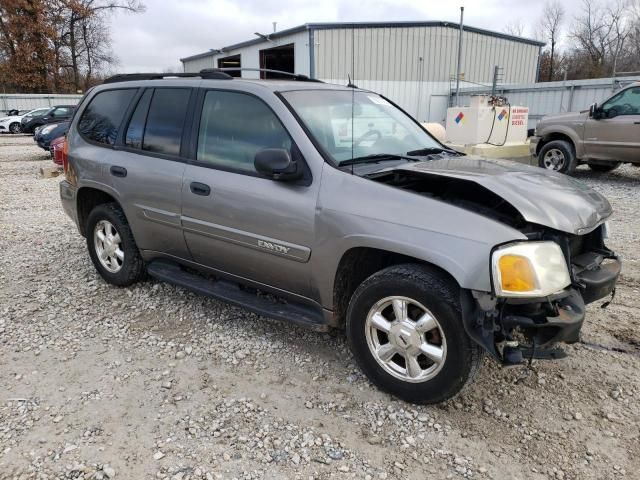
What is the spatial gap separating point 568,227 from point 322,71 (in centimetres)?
1897

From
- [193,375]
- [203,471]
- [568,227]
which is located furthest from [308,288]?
[568,227]

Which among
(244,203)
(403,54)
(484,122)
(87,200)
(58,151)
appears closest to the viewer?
(244,203)

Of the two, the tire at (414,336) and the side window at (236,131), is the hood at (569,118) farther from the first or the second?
the tire at (414,336)

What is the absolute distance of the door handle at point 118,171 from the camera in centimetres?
417

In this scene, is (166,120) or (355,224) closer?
(355,224)

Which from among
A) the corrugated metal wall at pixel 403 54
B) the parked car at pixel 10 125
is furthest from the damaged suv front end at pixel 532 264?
the parked car at pixel 10 125

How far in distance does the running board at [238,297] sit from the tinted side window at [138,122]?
1013 millimetres

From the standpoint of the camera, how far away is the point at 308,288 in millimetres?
3252

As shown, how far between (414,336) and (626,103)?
881 centimetres

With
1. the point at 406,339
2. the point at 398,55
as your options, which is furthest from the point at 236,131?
the point at 398,55

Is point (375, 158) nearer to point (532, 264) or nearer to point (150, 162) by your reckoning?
point (532, 264)

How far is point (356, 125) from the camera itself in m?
3.65

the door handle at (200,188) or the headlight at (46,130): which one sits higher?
the door handle at (200,188)

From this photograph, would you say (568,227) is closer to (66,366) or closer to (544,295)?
(544,295)
